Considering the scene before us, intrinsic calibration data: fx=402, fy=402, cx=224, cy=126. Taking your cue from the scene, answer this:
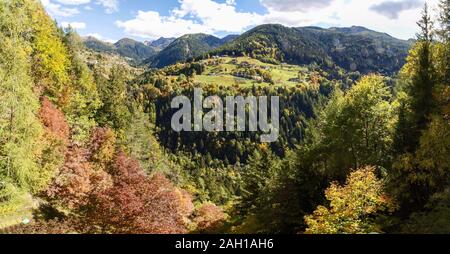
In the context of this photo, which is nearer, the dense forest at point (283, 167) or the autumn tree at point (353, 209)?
the autumn tree at point (353, 209)

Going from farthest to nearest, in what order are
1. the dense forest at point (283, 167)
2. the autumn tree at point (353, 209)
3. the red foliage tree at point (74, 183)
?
the red foliage tree at point (74, 183) < the dense forest at point (283, 167) < the autumn tree at point (353, 209)

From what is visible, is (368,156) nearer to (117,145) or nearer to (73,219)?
(73,219)

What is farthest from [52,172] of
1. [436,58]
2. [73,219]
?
[436,58]

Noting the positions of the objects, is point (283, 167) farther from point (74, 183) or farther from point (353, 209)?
point (74, 183)

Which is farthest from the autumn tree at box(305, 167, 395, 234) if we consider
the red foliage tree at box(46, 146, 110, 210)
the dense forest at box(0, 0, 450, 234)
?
the red foliage tree at box(46, 146, 110, 210)

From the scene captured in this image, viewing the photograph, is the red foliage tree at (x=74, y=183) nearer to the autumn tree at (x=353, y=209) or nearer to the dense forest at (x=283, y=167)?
the dense forest at (x=283, y=167)

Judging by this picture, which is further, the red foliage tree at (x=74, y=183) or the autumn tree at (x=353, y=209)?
the red foliage tree at (x=74, y=183)

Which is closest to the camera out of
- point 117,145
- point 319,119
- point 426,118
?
point 426,118

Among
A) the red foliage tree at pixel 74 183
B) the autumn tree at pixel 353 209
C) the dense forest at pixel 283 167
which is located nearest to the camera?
the autumn tree at pixel 353 209

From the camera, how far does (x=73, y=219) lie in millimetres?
41156

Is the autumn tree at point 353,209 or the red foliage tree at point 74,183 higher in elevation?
the autumn tree at point 353,209

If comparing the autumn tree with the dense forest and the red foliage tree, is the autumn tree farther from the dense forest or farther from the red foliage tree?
the red foliage tree

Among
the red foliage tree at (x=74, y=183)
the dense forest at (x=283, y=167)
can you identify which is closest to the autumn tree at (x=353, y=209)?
the dense forest at (x=283, y=167)

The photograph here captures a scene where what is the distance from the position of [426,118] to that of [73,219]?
116ft
